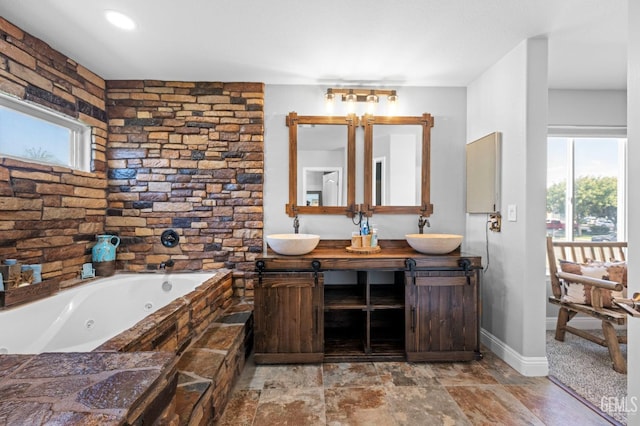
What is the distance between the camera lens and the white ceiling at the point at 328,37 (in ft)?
6.15

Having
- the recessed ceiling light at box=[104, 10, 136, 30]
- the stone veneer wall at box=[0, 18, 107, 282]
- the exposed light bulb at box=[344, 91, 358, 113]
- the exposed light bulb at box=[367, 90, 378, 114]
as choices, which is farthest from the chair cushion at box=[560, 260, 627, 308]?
the stone veneer wall at box=[0, 18, 107, 282]

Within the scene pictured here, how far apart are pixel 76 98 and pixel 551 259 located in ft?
14.1

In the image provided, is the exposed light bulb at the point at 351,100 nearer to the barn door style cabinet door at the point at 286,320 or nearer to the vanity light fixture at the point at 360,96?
the vanity light fixture at the point at 360,96

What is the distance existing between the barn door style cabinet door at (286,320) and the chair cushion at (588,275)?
2095mm

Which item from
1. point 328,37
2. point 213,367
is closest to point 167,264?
point 213,367

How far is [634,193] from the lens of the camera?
1395 mm

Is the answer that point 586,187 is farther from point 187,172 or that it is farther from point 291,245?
point 187,172

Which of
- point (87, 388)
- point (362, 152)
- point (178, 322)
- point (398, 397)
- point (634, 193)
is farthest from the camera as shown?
point (362, 152)

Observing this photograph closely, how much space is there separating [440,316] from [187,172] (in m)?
2.54

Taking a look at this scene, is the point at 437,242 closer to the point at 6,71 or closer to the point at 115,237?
the point at 115,237

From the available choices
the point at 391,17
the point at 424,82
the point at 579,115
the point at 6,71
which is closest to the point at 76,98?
the point at 6,71

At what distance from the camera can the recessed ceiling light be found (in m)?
1.93

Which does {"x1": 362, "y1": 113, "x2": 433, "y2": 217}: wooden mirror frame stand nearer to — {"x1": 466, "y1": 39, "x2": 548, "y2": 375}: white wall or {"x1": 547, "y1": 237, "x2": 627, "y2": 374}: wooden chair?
{"x1": 466, "y1": 39, "x2": 548, "y2": 375}: white wall

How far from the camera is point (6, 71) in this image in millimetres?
1994
